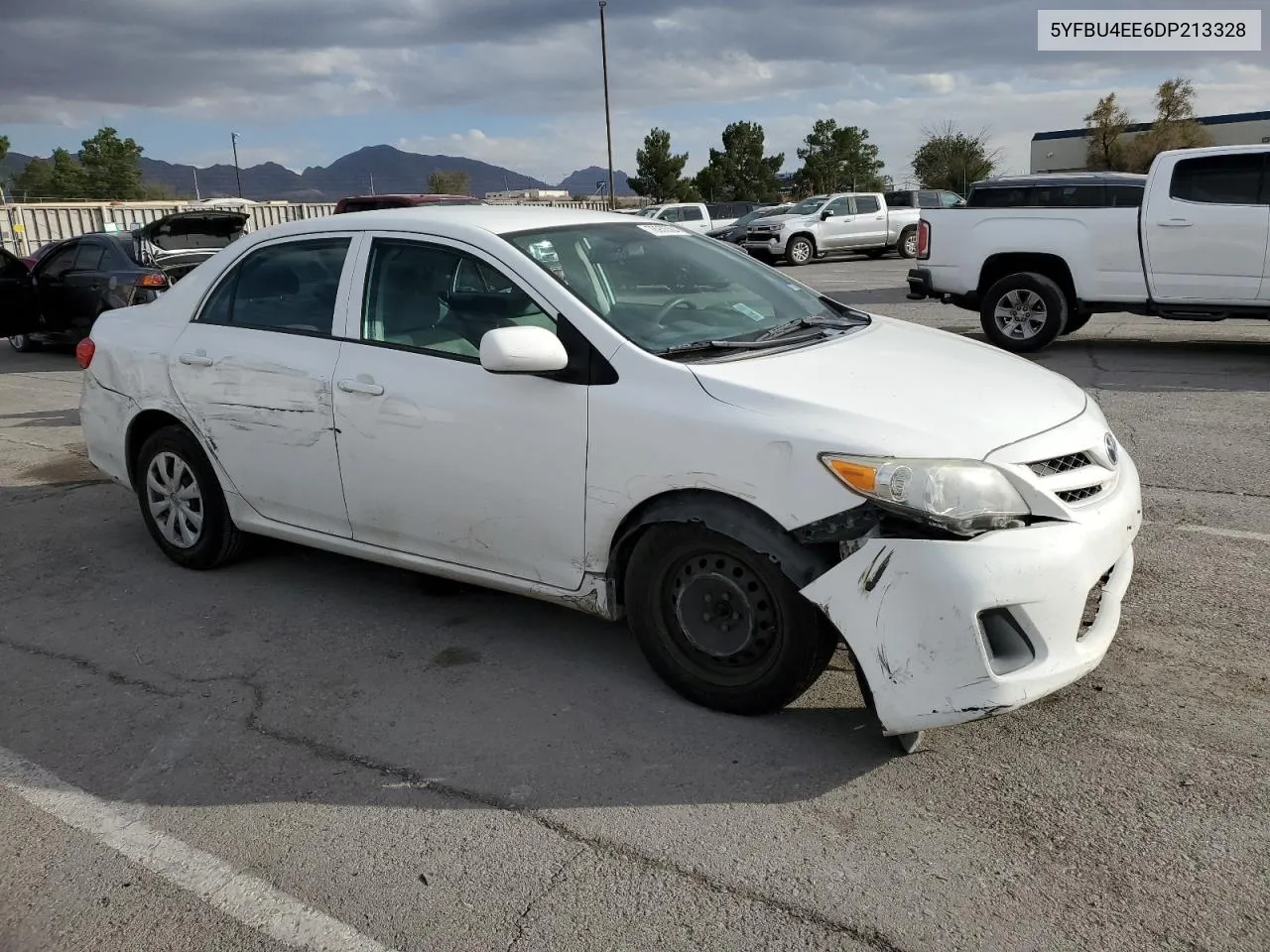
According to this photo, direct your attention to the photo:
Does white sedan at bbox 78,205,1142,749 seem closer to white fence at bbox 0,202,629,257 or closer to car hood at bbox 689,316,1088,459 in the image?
car hood at bbox 689,316,1088,459

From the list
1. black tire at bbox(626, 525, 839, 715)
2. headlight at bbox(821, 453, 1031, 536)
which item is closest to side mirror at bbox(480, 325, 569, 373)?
black tire at bbox(626, 525, 839, 715)

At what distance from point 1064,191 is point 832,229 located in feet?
50.2

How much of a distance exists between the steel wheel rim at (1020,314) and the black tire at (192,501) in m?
8.26

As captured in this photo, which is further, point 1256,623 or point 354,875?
point 1256,623

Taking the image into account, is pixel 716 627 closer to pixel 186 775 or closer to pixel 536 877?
pixel 536 877

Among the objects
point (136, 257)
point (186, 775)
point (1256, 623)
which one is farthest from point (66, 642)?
point (136, 257)

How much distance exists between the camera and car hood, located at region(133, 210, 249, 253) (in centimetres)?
1381

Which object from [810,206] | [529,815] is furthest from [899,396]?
[810,206]

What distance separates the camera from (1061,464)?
328cm

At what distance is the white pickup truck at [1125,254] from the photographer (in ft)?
31.7

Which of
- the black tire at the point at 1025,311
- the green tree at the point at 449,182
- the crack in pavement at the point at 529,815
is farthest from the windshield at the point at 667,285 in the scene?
the green tree at the point at 449,182

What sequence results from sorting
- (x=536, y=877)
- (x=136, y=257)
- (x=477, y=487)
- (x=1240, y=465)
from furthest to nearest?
(x=136, y=257)
(x=1240, y=465)
(x=477, y=487)
(x=536, y=877)

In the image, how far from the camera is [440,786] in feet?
10.6

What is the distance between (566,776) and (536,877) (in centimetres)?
50
